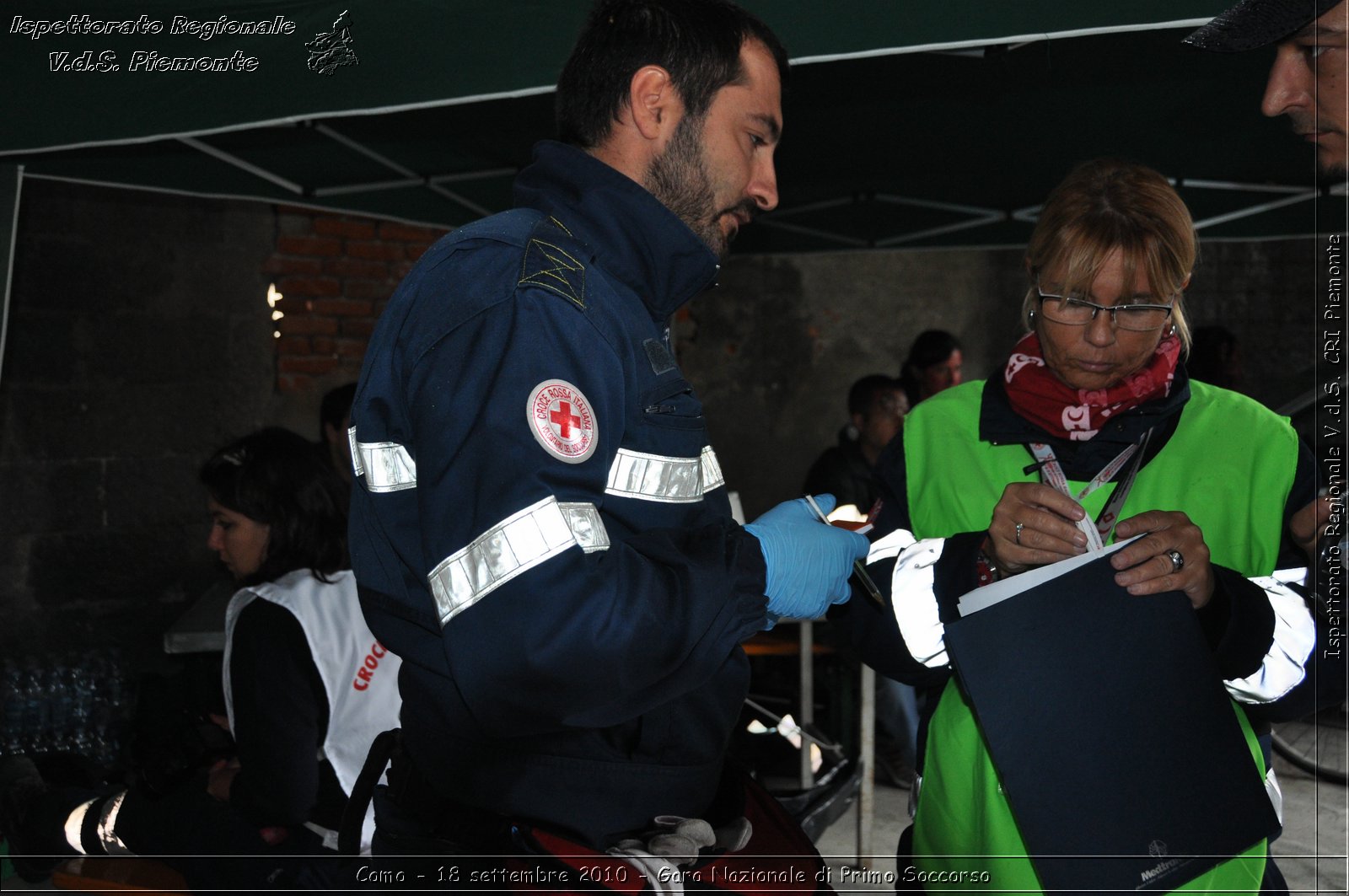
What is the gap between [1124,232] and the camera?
179 cm

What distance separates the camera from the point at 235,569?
9.53 ft

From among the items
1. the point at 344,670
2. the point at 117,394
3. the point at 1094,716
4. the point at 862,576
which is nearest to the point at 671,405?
the point at 862,576

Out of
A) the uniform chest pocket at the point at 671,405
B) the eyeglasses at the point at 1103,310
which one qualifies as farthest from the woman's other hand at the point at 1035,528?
the uniform chest pocket at the point at 671,405

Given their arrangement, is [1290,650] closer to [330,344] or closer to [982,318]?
[330,344]

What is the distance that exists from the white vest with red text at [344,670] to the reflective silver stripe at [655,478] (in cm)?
146

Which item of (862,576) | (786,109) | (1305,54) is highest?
(786,109)

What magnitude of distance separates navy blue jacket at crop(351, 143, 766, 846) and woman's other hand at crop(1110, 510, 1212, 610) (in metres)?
0.47

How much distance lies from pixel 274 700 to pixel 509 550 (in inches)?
66.4

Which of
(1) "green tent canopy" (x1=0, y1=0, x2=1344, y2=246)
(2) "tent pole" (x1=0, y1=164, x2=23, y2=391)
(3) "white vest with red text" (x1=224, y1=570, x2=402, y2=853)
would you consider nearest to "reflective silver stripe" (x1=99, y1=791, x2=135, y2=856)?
(3) "white vest with red text" (x1=224, y1=570, x2=402, y2=853)

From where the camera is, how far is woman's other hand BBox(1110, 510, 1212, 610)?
144cm

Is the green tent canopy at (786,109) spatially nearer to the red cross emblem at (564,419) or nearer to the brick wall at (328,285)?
the brick wall at (328,285)

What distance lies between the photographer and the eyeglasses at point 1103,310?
179 centimetres

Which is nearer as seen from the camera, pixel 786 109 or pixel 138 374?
pixel 786 109

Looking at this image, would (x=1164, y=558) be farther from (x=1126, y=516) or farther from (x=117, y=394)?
(x=117, y=394)
